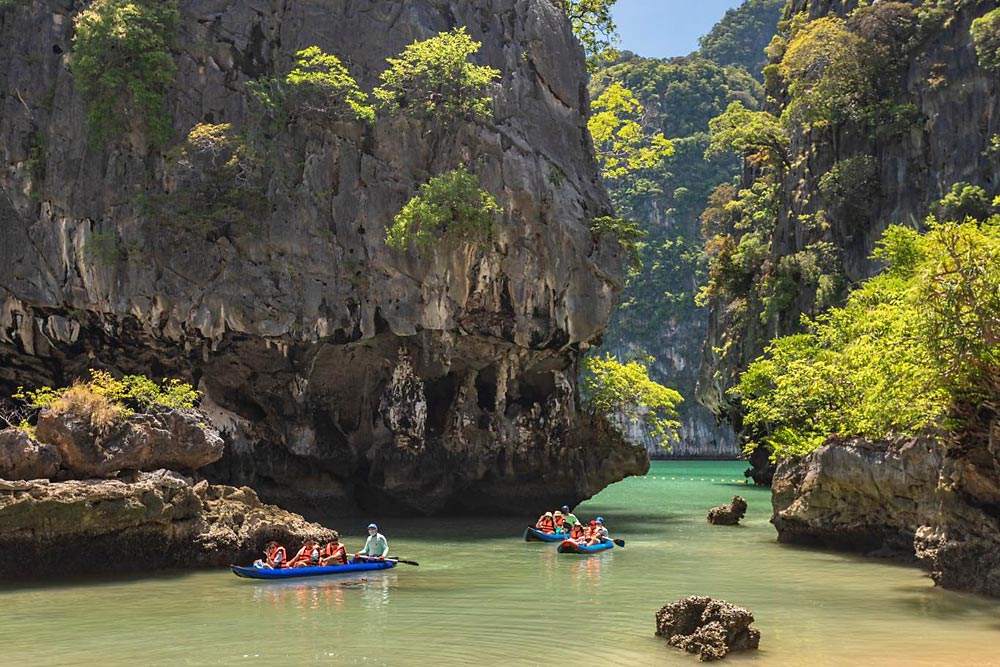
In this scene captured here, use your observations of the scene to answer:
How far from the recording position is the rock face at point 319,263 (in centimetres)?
2878

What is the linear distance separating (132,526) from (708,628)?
36.9 feet

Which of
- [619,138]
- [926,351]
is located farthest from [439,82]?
[926,351]

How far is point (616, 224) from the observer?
104 feet

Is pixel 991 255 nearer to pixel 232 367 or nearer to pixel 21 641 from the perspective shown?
pixel 21 641

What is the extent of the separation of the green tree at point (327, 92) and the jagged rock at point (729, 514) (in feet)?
51.0

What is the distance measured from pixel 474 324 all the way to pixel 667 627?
18083 millimetres

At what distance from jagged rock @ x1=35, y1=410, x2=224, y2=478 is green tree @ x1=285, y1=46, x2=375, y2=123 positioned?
450 inches

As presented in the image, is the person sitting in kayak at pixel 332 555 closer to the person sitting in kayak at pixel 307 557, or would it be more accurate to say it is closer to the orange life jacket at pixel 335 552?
the orange life jacket at pixel 335 552

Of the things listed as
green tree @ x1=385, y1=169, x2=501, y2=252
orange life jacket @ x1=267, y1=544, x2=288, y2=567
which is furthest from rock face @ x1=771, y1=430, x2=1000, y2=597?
orange life jacket @ x1=267, y1=544, x2=288, y2=567

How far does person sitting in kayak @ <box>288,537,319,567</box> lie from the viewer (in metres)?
18.6

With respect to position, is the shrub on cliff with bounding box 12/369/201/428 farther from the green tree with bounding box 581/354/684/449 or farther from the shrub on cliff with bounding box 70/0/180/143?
the green tree with bounding box 581/354/684/449

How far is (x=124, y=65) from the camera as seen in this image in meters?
28.8

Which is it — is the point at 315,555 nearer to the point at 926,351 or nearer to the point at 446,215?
the point at 926,351

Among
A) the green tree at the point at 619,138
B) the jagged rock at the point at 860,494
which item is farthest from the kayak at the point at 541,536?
the green tree at the point at 619,138
